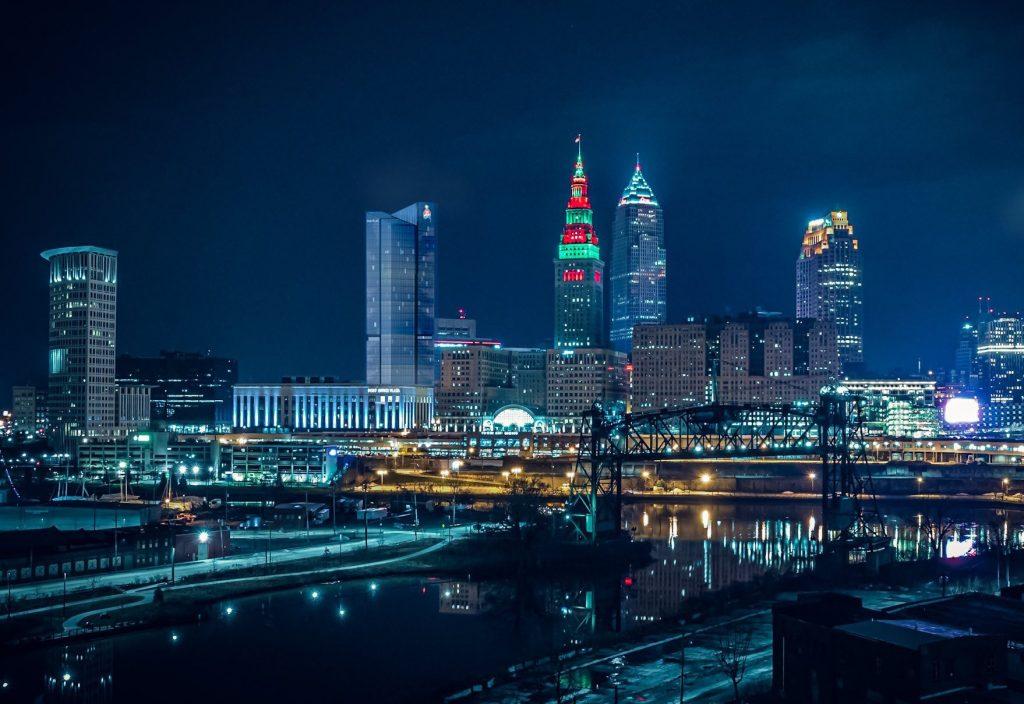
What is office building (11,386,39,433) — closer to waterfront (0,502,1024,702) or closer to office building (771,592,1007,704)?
waterfront (0,502,1024,702)

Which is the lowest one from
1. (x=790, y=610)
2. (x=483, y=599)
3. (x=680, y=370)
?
(x=483, y=599)

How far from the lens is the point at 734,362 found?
608ft

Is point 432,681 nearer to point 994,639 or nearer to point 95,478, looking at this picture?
point 994,639

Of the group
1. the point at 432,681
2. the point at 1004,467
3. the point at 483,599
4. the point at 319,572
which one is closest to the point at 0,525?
the point at 319,572

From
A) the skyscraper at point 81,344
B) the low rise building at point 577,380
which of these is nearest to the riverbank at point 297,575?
the skyscraper at point 81,344

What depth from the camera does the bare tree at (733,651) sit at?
34125 millimetres

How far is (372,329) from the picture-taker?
557 ft

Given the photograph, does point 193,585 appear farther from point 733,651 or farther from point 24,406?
point 24,406

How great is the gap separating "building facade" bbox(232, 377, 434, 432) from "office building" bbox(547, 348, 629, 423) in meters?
25.6

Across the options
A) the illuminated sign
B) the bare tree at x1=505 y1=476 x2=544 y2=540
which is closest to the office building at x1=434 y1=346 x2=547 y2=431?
the bare tree at x1=505 y1=476 x2=544 y2=540

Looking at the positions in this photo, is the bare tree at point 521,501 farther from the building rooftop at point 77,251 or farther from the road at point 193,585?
the building rooftop at point 77,251

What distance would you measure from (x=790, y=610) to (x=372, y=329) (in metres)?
141

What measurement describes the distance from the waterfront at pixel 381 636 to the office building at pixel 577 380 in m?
109

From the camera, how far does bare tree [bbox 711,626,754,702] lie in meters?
34.1
